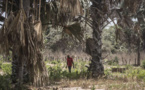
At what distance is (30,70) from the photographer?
4.73 meters

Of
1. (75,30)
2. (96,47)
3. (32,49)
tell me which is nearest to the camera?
(32,49)

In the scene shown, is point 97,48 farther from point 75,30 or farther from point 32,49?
point 32,49

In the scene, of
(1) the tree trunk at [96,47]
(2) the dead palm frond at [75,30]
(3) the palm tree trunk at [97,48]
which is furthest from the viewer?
(3) the palm tree trunk at [97,48]

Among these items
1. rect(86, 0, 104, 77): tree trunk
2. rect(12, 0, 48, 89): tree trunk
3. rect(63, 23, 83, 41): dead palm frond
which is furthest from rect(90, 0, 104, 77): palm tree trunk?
rect(12, 0, 48, 89): tree trunk

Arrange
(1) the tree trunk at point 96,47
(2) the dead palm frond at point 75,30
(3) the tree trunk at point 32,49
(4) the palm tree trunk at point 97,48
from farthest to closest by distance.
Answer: (4) the palm tree trunk at point 97,48
(1) the tree trunk at point 96,47
(2) the dead palm frond at point 75,30
(3) the tree trunk at point 32,49

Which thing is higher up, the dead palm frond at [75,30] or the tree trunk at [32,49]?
the dead palm frond at [75,30]

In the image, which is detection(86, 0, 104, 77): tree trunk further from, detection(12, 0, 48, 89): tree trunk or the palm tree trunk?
detection(12, 0, 48, 89): tree trunk

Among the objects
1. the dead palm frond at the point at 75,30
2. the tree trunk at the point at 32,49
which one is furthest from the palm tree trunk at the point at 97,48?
the tree trunk at the point at 32,49

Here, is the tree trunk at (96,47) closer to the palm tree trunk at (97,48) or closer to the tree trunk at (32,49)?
the palm tree trunk at (97,48)

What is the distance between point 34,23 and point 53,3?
3694 mm

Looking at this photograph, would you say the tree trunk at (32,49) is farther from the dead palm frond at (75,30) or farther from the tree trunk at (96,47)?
the tree trunk at (96,47)

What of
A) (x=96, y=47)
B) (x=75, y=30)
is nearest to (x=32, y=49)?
(x=75, y=30)

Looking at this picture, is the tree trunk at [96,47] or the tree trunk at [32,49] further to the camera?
the tree trunk at [96,47]

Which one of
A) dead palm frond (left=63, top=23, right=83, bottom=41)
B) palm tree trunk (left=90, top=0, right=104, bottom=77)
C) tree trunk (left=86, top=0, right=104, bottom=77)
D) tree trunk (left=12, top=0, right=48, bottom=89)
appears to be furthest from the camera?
palm tree trunk (left=90, top=0, right=104, bottom=77)
